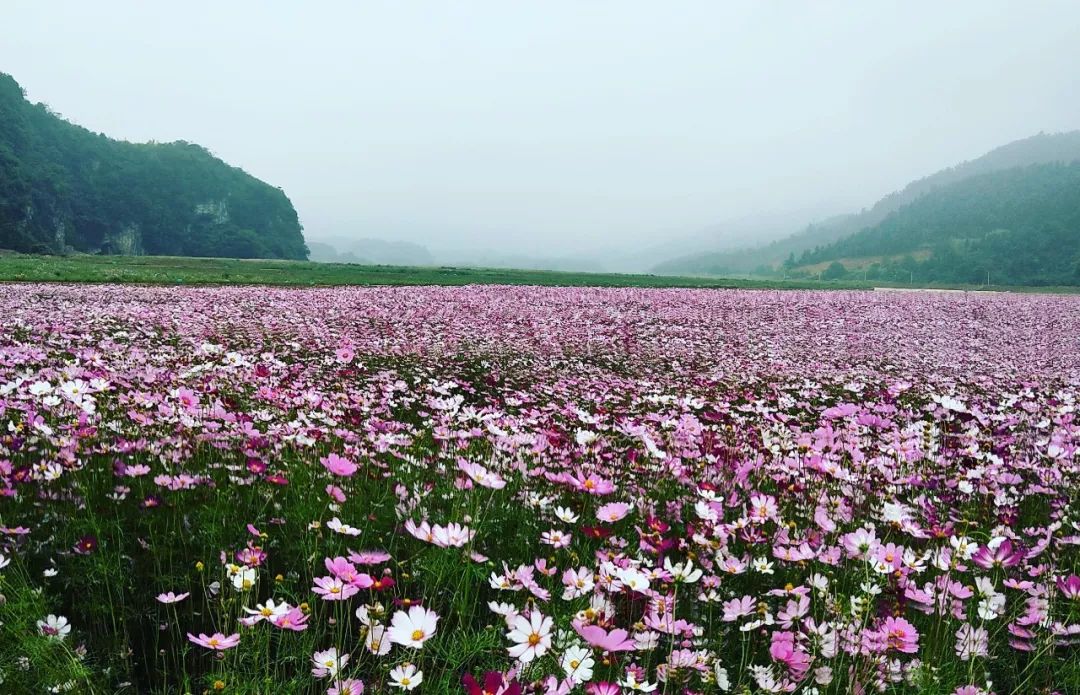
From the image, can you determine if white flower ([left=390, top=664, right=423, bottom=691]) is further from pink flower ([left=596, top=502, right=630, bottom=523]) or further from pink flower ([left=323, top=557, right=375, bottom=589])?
pink flower ([left=596, top=502, right=630, bottom=523])

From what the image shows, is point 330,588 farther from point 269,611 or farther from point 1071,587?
point 1071,587

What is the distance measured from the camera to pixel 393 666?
1.86 m

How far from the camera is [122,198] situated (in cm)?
12306

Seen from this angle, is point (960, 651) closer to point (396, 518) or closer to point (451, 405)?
point (396, 518)

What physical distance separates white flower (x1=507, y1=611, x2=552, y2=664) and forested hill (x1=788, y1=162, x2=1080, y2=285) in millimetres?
140493

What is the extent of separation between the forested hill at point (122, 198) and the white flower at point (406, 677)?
109m

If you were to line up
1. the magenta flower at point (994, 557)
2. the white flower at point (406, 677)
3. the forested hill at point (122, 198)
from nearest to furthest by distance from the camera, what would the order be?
the white flower at point (406, 677) < the magenta flower at point (994, 557) < the forested hill at point (122, 198)

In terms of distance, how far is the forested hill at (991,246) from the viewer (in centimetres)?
12031

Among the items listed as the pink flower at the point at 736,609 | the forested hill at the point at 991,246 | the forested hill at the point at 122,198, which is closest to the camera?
the pink flower at the point at 736,609

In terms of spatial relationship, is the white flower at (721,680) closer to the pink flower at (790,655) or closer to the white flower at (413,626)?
the pink flower at (790,655)

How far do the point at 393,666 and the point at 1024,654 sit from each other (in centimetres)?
250

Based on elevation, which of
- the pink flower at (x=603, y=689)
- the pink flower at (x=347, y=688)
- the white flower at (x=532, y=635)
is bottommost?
the pink flower at (x=347, y=688)

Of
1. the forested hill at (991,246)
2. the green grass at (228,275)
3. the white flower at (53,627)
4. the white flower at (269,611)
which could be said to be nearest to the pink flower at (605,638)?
the white flower at (269,611)

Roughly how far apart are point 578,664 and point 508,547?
4.25ft
